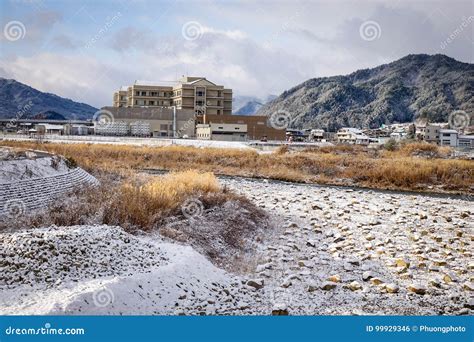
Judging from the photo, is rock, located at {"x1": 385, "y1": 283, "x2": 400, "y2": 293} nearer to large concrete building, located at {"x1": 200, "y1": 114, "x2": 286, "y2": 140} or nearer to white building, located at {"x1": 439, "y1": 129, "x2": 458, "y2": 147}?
large concrete building, located at {"x1": 200, "y1": 114, "x2": 286, "y2": 140}

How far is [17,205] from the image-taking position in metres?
10.1

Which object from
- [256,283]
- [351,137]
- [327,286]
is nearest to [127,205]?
[256,283]

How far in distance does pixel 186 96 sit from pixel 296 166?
186 ft

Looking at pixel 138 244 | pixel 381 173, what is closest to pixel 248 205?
pixel 138 244

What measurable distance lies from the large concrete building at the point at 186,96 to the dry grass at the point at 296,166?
44275 millimetres

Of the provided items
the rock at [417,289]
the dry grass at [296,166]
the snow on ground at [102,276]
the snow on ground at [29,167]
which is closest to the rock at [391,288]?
the rock at [417,289]

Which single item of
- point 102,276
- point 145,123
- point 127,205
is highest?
point 145,123

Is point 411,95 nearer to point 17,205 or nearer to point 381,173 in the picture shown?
point 381,173

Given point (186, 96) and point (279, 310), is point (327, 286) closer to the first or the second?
point (279, 310)

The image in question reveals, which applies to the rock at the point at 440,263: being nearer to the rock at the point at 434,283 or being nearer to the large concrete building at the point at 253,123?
the rock at the point at 434,283

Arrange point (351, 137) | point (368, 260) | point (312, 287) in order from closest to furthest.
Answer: point (312, 287)
point (368, 260)
point (351, 137)

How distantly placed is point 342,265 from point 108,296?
4.76 meters

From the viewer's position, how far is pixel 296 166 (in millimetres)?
29391

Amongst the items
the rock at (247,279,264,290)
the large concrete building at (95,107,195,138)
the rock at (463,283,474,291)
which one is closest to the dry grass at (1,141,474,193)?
the rock at (247,279,264,290)
